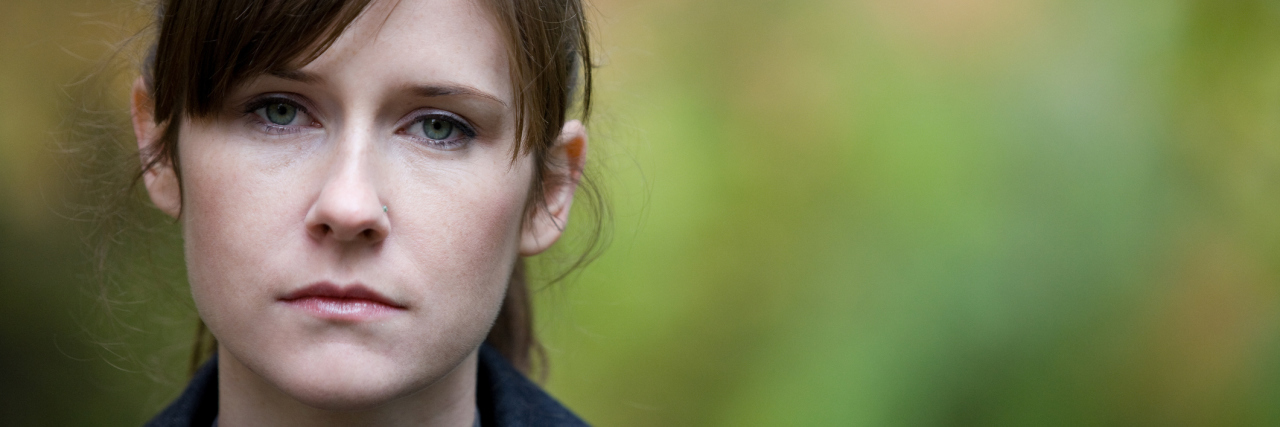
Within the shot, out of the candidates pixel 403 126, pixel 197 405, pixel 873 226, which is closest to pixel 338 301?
pixel 403 126

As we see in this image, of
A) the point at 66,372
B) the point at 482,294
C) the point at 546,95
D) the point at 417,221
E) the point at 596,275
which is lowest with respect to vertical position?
the point at 66,372

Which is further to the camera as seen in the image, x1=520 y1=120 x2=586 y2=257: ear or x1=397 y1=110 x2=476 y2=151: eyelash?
x1=520 y1=120 x2=586 y2=257: ear

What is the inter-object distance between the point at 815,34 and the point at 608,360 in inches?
34.4

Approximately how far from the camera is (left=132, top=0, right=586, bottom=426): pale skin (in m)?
1.15

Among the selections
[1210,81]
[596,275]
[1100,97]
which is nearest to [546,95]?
[596,275]

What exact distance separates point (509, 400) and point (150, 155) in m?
0.63

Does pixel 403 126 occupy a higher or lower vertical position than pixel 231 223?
higher

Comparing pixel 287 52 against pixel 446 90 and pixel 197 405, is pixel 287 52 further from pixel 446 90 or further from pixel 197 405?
pixel 197 405

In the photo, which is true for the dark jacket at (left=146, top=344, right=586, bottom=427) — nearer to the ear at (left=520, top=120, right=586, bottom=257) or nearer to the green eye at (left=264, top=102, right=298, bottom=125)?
the ear at (left=520, top=120, right=586, bottom=257)

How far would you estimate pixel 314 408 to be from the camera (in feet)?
4.38

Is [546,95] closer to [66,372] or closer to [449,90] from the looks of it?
[449,90]

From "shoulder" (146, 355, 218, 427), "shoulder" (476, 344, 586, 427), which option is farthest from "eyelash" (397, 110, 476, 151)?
"shoulder" (146, 355, 218, 427)

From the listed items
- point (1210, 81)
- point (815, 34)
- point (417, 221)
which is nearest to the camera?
point (417, 221)

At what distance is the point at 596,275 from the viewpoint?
7.49ft
